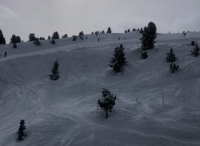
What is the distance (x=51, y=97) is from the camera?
1291 inches

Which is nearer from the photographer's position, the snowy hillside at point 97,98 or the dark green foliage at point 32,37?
the snowy hillside at point 97,98

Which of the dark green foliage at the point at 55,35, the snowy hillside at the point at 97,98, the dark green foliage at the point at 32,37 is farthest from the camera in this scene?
the dark green foliage at the point at 55,35

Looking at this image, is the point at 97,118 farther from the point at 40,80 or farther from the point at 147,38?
the point at 147,38

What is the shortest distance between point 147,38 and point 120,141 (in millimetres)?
31139

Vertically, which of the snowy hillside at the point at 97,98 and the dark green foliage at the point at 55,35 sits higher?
the dark green foliage at the point at 55,35

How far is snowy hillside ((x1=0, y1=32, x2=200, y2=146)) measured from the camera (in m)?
19.5

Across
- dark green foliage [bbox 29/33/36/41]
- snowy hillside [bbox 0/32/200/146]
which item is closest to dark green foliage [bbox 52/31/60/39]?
dark green foliage [bbox 29/33/36/41]

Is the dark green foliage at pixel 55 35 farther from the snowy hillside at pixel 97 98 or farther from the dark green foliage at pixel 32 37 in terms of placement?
the snowy hillside at pixel 97 98

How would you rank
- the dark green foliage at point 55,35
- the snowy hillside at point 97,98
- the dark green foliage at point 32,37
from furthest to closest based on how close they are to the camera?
the dark green foliage at point 55,35 → the dark green foliage at point 32,37 → the snowy hillside at point 97,98

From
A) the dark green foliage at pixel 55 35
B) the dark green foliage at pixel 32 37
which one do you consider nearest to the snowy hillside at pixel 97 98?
the dark green foliage at pixel 32 37

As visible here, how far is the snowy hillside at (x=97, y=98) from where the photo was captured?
19.5 meters

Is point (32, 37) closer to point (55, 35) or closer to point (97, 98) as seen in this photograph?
point (55, 35)

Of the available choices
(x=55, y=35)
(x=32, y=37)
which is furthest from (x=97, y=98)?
(x=55, y=35)

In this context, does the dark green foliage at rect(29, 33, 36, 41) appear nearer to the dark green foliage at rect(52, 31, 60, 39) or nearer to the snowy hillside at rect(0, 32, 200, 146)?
the dark green foliage at rect(52, 31, 60, 39)
